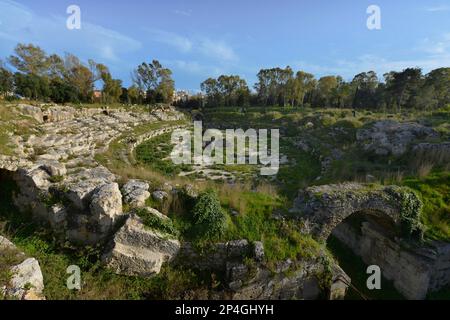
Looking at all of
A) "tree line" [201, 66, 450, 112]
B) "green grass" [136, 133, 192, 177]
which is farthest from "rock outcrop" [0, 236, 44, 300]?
"tree line" [201, 66, 450, 112]

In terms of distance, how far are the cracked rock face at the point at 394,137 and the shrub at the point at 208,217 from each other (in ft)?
44.2

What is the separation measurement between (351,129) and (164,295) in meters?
26.8

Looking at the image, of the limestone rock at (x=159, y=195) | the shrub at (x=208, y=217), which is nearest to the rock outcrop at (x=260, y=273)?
the shrub at (x=208, y=217)

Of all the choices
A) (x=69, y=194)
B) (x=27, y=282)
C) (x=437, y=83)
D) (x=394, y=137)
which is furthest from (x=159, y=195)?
(x=437, y=83)

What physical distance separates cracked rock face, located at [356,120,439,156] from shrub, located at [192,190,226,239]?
13461mm

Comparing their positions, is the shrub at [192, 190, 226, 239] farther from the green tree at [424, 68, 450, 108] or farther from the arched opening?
the green tree at [424, 68, 450, 108]

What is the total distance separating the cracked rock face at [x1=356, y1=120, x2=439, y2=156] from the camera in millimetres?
16214

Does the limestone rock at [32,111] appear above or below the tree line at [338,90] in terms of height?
below

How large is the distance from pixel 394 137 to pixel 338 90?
147ft

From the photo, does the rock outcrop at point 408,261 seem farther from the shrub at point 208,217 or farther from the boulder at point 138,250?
the boulder at point 138,250

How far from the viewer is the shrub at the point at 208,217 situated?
25.6 feet

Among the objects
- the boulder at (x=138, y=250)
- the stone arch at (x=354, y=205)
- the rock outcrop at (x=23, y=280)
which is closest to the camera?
the rock outcrop at (x=23, y=280)

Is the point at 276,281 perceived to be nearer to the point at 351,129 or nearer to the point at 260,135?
the point at 351,129

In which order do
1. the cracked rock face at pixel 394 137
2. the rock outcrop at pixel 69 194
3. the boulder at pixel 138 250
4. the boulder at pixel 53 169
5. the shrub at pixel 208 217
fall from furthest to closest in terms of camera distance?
the cracked rock face at pixel 394 137
the boulder at pixel 53 169
the shrub at pixel 208 217
the rock outcrop at pixel 69 194
the boulder at pixel 138 250
